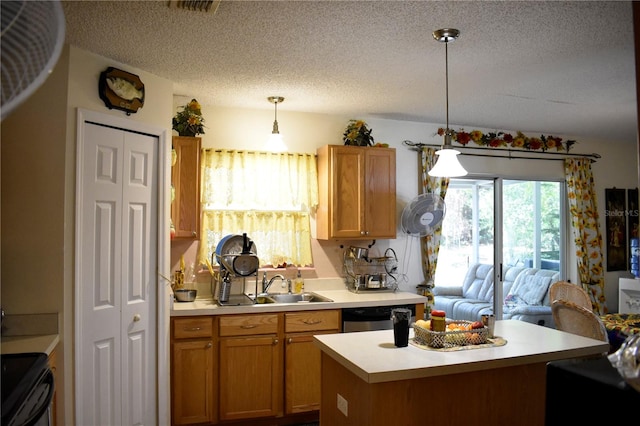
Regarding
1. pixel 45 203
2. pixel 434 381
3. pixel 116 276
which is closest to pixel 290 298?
pixel 116 276

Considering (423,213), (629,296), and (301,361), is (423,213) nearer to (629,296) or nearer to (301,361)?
(301,361)

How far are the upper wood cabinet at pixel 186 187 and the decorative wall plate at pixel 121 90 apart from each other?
0.60 metres

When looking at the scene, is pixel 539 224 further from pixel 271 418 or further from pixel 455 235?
pixel 271 418

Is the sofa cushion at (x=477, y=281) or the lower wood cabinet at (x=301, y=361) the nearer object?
the lower wood cabinet at (x=301, y=361)

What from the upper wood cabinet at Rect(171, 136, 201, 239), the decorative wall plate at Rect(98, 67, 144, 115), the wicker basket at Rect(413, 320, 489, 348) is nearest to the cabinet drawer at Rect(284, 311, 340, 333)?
the upper wood cabinet at Rect(171, 136, 201, 239)

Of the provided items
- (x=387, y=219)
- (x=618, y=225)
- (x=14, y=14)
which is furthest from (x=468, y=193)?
(x=14, y=14)

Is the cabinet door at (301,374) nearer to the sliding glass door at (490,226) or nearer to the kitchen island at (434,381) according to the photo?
the kitchen island at (434,381)

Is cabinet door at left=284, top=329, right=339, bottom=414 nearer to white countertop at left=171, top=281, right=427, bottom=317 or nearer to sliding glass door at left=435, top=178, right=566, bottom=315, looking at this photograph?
white countertop at left=171, top=281, right=427, bottom=317

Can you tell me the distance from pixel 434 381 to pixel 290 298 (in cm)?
224

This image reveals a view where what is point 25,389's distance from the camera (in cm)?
169

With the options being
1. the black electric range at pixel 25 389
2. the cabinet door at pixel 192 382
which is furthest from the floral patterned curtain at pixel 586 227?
the black electric range at pixel 25 389

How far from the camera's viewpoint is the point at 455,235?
17.0 feet

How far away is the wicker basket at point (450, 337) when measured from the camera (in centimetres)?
235

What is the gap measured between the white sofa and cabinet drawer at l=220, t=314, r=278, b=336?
1.96m
